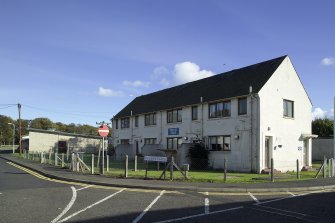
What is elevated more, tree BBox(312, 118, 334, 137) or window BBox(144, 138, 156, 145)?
tree BBox(312, 118, 334, 137)

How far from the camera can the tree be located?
59875 mm

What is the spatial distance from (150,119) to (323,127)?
3028 centimetres

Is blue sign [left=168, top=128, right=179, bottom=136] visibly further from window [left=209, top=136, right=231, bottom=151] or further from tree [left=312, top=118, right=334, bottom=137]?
tree [left=312, top=118, right=334, bottom=137]

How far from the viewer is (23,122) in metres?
138

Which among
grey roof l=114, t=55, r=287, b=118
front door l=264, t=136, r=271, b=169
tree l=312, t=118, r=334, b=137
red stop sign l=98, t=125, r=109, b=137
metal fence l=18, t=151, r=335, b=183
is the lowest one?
metal fence l=18, t=151, r=335, b=183

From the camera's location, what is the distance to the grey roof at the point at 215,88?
99.6 feet

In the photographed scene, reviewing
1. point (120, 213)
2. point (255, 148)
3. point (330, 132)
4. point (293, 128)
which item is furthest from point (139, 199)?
point (330, 132)

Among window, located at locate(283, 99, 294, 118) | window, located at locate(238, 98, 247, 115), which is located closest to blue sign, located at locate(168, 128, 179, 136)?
window, located at locate(238, 98, 247, 115)

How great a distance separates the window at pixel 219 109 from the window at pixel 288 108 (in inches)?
167

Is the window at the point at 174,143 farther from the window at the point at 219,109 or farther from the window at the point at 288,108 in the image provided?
the window at the point at 288,108

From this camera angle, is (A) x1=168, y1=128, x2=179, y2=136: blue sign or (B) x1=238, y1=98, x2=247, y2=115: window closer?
(B) x1=238, y1=98, x2=247, y2=115: window

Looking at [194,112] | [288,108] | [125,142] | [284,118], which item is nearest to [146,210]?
[284,118]

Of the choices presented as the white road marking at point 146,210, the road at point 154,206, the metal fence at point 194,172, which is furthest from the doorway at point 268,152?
the white road marking at point 146,210

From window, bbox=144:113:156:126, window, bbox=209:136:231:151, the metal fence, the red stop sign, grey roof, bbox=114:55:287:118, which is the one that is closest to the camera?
the metal fence
